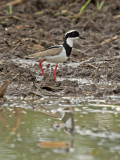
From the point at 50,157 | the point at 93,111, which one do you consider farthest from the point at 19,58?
the point at 50,157

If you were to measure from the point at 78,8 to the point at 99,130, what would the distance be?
1019 centimetres

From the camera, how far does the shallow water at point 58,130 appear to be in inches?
226

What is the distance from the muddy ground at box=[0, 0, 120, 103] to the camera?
30.5 feet

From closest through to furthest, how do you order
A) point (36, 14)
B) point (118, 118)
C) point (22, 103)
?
point (118, 118) → point (22, 103) → point (36, 14)

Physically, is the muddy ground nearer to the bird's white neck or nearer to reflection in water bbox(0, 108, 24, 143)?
the bird's white neck

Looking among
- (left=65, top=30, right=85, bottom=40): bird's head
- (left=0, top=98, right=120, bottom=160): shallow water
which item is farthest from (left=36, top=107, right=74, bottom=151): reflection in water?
(left=65, top=30, right=85, bottom=40): bird's head

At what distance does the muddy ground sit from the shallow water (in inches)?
32.3

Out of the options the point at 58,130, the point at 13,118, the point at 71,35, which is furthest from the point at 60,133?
the point at 71,35

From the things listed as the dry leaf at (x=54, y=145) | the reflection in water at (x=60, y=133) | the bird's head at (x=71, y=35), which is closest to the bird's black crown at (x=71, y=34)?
the bird's head at (x=71, y=35)

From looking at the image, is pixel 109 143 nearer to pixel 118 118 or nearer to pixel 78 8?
pixel 118 118

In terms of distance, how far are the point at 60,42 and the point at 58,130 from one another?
7.01m

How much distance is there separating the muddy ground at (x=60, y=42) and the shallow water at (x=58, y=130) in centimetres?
82

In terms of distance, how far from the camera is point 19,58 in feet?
40.2

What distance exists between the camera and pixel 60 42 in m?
13.6
